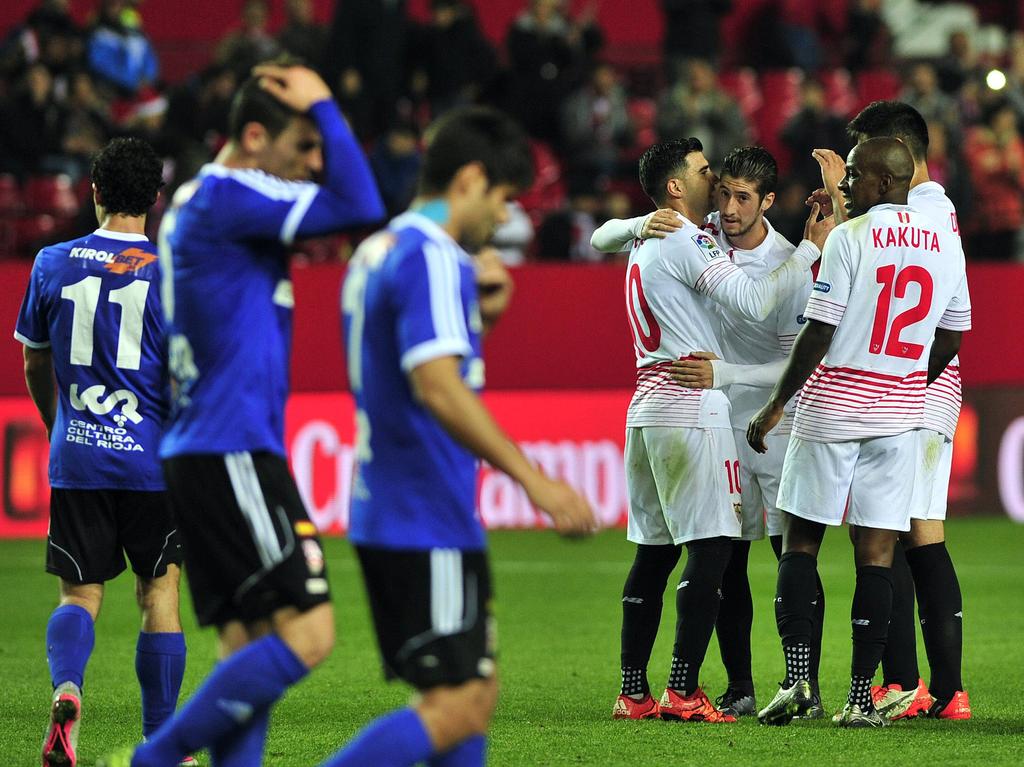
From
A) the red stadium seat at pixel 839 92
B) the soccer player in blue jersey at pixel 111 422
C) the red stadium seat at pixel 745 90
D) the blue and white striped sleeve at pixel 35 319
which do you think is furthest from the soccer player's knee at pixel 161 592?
the red stadium seat at pixel 839 92

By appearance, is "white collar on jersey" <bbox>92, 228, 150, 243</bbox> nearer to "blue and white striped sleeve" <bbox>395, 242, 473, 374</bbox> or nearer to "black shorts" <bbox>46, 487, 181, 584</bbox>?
"black shorts" <bbox>46, 487, 181, 584</bbox>

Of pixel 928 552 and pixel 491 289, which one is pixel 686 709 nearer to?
pixel 928 552

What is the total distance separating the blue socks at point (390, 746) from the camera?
11.5 feet

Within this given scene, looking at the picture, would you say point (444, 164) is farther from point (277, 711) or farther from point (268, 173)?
point (277, 711)

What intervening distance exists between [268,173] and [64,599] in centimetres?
187

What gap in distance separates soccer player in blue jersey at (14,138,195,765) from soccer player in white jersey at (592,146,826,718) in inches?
75.9

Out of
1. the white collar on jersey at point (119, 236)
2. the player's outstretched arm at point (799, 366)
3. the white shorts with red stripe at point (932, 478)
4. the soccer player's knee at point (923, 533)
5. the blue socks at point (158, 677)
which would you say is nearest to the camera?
the blue socks at point (158, 677)

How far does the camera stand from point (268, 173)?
14.0 ft

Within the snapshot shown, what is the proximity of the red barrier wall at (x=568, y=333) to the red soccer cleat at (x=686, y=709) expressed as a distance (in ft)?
24.3

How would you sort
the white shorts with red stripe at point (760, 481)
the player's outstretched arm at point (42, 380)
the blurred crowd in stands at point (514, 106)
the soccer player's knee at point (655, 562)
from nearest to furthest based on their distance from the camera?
the player's outstretched arm at point (42, 380)
the soccer player's knee at point (655, 562)
the white shorts with red stripe at point (760, 481)
the blurred crowd in stands at point (514, 106)

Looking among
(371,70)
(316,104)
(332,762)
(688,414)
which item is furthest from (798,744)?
(371,70)

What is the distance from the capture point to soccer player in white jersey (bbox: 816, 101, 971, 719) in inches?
237

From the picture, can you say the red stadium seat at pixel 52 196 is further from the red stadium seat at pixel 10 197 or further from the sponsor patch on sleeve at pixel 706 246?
the sponsor patch on sleeve at pixel 706 246

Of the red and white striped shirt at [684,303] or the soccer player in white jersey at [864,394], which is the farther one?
the red and white striped shirt at [684,303]
